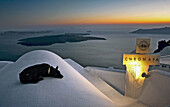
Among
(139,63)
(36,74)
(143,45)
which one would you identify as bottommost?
(139,63)

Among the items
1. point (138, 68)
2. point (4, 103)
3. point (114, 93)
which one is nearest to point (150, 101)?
point (138, 68)

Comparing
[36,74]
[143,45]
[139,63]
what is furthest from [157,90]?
[36,74]

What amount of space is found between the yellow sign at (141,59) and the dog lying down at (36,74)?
7.26 feet

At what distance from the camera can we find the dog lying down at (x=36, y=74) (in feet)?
9.02

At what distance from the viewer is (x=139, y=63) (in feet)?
14.1

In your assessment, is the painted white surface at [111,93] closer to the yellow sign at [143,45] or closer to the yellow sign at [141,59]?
the yellow sign at [141,59]

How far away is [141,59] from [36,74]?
3.04m

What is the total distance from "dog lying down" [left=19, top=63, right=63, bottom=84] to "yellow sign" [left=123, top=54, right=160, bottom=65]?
2212mm

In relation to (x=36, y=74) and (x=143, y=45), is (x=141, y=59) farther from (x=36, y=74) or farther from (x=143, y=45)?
(x=36, y=74)

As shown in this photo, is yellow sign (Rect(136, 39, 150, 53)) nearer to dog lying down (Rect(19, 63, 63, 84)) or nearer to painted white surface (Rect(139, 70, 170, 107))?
painted white surface (Rect(139, 70, 170, 107))

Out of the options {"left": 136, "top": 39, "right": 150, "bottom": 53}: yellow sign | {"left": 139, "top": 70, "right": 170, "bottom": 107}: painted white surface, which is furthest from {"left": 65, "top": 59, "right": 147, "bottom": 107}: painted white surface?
{"left": 136, "top": 39, "right": 150, "bottom": 53}: yellow sign

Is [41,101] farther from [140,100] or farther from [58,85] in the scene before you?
[140,100]

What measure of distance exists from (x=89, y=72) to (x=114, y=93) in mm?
1804

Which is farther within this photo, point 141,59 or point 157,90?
point 141,59
